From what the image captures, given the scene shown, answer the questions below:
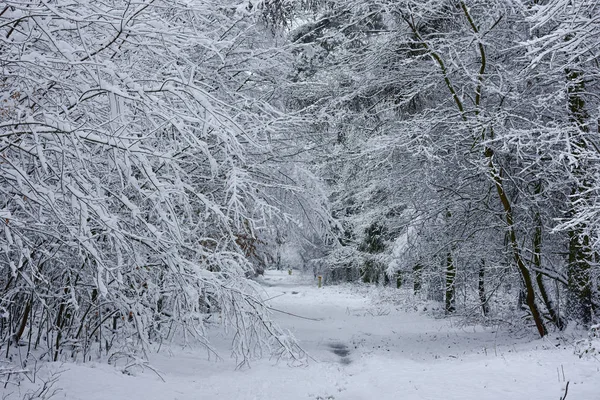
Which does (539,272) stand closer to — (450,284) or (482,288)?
(482,288)

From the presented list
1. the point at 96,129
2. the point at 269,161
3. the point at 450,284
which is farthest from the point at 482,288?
the point at 96,129

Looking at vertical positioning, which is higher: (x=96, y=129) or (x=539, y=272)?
(x=96, y=129)

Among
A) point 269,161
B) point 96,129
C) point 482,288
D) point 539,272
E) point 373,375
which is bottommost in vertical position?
point 373,375

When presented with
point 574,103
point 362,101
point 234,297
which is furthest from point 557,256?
point 234,297

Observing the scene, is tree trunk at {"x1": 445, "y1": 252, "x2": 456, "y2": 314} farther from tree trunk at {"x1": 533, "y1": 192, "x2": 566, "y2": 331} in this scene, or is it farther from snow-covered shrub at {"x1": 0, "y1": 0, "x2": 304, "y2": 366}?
snow-covered shrub at {"x1": 0, "y1": 0, "x2": 304, "y2": 366}

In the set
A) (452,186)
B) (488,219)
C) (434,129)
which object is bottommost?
(488,219)

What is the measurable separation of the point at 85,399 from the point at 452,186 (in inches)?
315

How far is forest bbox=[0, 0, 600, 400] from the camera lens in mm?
3848

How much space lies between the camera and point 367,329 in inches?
571

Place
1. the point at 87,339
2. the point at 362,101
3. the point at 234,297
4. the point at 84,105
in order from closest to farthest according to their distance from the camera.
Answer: the point at 84,105
the point at 234,297
the point at 87,339
the point at 362,101

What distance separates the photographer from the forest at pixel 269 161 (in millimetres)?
3848

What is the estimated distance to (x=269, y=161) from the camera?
977 centimetres

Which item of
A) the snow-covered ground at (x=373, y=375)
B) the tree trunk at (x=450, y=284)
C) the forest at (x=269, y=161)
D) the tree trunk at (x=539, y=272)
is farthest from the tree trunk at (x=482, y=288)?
the tree trunk at (x=539, y=272)

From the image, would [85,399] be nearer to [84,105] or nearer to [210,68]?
[84,105]
